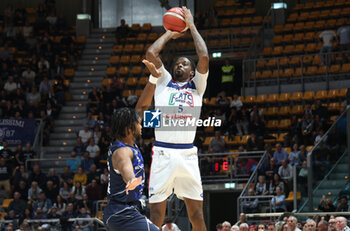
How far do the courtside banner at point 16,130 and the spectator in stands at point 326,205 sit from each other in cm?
1122

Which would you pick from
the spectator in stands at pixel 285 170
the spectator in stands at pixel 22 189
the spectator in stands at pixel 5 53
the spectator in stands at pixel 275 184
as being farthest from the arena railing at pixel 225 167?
the spectator in stands at pixel 5 53

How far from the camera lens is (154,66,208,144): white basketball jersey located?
28.3 ft

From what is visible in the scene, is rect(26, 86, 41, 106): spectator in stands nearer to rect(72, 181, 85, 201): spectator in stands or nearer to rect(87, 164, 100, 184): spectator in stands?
rect(87, 164, 100, 184): spectator in stands

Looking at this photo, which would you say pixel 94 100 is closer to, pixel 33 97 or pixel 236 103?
pixel 33 97

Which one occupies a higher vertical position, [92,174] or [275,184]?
[92,174]

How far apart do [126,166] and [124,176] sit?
104 millimetres

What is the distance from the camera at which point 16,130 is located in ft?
76.1

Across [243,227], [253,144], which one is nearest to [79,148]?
[253,144]

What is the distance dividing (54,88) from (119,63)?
320 centimetres

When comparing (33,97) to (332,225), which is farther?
(33,97)

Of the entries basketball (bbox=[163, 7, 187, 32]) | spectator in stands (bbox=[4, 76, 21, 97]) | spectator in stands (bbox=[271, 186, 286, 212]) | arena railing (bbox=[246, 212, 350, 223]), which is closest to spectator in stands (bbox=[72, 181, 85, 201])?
spectator in stands (bbox=[271, 186, 286, 212])

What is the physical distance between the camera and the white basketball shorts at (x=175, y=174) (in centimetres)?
853

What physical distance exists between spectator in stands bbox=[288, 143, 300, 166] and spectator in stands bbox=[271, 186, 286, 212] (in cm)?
128

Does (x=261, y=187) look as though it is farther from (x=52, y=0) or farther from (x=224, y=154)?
(x=52, y=0)
